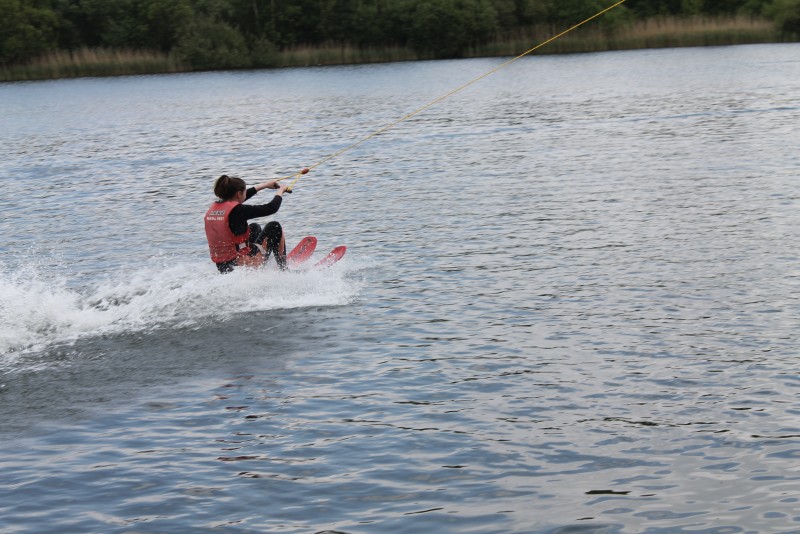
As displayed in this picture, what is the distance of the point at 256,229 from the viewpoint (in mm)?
13398

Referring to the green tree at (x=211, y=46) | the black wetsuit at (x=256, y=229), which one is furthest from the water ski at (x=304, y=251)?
the green tree at (x=211, y=46)

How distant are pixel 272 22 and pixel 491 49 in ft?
61.8

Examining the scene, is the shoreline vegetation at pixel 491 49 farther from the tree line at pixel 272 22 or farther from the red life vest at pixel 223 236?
the red life vest at pixel 223 236

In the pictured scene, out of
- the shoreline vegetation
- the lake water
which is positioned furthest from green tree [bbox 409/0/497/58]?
the lake water

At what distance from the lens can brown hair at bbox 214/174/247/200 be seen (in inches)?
490

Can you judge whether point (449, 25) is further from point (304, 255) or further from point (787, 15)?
point (304, 255)

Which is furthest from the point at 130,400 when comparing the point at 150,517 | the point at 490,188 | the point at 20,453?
the point at 490,188

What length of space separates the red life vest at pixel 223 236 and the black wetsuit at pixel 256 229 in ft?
0.20

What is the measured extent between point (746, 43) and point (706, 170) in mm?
46027

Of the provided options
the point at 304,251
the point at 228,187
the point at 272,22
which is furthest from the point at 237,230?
the point at 272,22

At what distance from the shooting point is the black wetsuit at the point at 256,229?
12.5 metres

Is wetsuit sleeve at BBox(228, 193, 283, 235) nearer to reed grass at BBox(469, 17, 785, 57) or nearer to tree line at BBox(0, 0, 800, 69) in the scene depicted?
reed grass at BBox(469, 17, 785, 57)

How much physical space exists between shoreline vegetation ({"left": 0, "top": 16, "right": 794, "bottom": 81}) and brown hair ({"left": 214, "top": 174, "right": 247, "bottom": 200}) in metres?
55.6

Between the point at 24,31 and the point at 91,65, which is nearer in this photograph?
the point at 91,65
